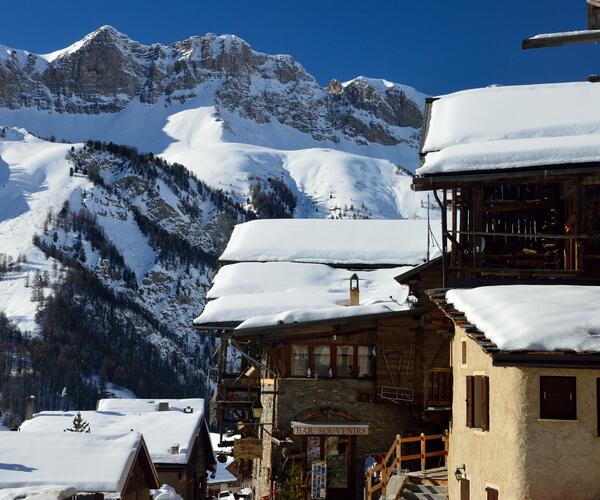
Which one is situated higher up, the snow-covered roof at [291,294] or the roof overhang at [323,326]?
the snow-covered roof at [291,294]

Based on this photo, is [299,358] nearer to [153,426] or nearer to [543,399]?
[543,399]

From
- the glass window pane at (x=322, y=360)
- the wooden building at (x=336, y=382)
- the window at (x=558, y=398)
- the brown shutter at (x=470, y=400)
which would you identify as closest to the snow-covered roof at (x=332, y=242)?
the wooden building at (x=336, y=382)

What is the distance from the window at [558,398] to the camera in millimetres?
13758

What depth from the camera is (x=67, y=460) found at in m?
22.0

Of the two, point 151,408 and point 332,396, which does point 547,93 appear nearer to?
point 332,396

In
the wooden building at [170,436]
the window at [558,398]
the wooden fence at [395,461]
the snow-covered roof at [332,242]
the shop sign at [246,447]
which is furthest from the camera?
the wooden building at [170,436]

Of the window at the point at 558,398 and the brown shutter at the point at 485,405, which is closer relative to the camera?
the window at the point at 558,398

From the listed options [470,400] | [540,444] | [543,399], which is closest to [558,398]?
[543,399]

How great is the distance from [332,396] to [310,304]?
3.51m

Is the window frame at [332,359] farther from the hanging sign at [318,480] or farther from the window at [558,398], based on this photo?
the window at [558,398]

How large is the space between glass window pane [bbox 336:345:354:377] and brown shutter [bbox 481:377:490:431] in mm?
10041

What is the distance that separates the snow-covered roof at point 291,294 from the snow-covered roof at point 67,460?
14.6ft

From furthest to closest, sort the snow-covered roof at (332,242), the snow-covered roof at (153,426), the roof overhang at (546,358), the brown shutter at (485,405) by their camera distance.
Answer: the snow-covered roof at (153,426) < the snow-covered roof at (332,242) < the brown shutter at (485,405) < the roof overhang at (546,358)

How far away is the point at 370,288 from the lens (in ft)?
103
